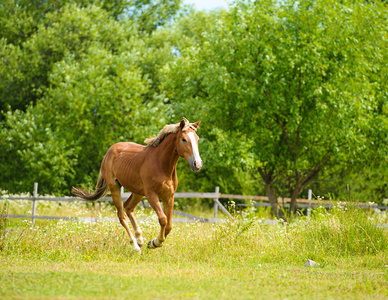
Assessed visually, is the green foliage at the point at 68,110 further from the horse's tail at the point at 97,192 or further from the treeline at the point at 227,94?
the horse's tail at the point at 97,192

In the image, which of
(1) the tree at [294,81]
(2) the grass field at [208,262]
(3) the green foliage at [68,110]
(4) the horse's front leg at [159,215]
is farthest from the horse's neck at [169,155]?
(3) the green foliage at [68,110]

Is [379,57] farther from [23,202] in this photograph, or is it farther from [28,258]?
[23,202]

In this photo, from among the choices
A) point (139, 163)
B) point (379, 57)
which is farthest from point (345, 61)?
point (139, 163)

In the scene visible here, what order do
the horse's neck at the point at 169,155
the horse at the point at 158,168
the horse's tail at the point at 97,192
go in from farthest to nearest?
the horse's tail at the point at 97,192 → the horse's neck at the point at 169,155 → the horse at the point at 158,168

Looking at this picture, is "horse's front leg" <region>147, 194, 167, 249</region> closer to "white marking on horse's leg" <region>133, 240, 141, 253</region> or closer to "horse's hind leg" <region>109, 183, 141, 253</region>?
"white marking on horse's leg" <region>133, 240, 141, 253</region>

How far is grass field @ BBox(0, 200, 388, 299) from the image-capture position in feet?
18.5

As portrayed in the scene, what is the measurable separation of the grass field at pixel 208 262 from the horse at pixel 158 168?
0.66 m

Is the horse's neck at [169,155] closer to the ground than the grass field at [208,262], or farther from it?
farther from it

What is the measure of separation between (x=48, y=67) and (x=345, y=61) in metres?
14.4

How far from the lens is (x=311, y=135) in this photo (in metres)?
15.0

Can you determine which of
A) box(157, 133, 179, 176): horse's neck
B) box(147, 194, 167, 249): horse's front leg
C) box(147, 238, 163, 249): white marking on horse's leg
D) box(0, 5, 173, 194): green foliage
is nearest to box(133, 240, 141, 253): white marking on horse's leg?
box(147, 238, 163, 249): white marking on horse's leg

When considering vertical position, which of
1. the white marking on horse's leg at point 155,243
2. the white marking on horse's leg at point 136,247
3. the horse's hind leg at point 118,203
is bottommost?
the white marking on horse's leg at point 136,247

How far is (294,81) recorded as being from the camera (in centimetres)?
1486

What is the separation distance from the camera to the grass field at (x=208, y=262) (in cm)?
563
